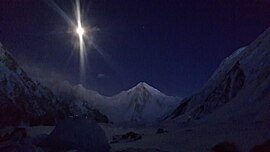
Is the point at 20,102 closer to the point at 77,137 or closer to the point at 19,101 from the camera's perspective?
the point at 19,101

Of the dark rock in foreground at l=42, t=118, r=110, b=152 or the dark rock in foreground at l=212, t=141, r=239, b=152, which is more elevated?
the dark rock in foreground at l=42, t=118, r=110, b=152

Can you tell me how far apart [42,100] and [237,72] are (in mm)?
132428

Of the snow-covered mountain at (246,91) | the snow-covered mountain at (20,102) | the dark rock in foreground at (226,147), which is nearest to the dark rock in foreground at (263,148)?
the dark rock in foreground at (226,147)

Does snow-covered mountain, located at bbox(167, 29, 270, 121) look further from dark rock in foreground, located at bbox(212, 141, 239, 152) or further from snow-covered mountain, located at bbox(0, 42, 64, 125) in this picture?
snow-covered mountain, located at bbox(0, 42, 64, 125)

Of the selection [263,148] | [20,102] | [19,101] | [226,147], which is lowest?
[263,148]

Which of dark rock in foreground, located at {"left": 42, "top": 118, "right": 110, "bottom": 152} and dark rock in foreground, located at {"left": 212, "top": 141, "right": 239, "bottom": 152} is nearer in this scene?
dark rock in foreground, located at {"left": 42, "top": 118, "right": 110, "bottom": 152}

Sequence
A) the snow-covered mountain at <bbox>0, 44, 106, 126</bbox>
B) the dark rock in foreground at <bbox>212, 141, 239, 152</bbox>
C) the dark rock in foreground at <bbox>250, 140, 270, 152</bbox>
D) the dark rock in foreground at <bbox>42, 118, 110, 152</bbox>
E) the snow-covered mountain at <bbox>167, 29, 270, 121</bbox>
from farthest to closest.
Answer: the snow-covered mountain at <bbox>0, 44, 106, 126</bbox> → the snow-covered mountain at <bbox>167, 29, 270, 121</bbox> → the dark rock in foreground at <bbox>212, 141, 239, 152</bbox> → the dark rock in foreground at <bbox>42, 118, 110, 152</bbox> → the dark rock in foreground at <bbox>250, 140, 270, 152</bbox>

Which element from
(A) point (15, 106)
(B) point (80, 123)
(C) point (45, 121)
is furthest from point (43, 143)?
(C) point (45, 121)

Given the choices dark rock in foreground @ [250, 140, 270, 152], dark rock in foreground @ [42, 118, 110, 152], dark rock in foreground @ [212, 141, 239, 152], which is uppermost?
dark rock in foreground @ [42, 118, 110, 152]

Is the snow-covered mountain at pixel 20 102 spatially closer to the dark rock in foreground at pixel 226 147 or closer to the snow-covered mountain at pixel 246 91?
the snow-covered mountain at pixel 246 91

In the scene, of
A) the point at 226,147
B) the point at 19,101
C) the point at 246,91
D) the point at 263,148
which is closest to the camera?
the point at 263,148

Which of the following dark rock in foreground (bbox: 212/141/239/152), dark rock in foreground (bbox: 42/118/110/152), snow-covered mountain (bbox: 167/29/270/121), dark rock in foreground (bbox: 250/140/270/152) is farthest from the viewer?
snow-covered mountain (bbox: 167/29/270/121)

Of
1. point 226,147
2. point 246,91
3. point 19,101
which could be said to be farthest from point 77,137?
point 19,101

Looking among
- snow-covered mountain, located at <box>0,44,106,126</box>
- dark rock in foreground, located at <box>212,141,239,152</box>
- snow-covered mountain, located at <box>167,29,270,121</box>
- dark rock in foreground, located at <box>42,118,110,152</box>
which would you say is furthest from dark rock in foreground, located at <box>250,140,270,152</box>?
snow-covered mountain, located at <box>0,44,106,126</box>
